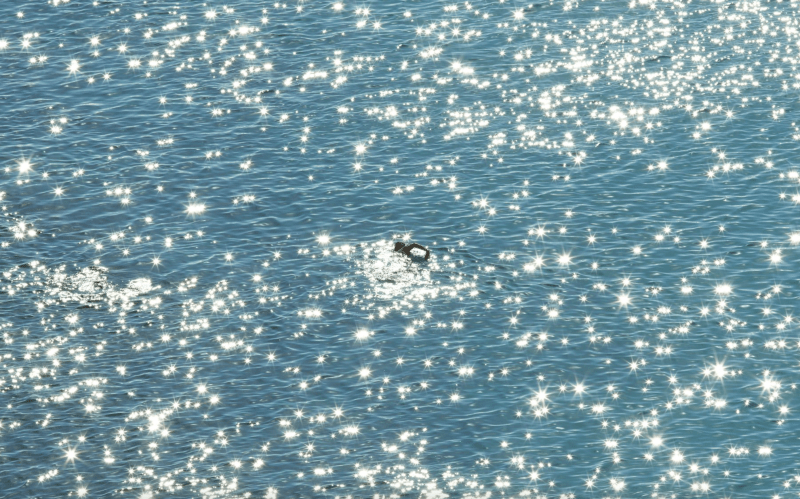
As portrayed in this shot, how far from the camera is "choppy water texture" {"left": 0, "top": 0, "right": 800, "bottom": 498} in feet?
236

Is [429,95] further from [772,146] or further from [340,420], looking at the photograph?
[340,420]

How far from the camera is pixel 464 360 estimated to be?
79312 millimetres

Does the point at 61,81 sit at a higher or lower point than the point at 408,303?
higher

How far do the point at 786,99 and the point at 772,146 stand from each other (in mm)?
8158

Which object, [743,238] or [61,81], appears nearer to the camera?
[743,238]

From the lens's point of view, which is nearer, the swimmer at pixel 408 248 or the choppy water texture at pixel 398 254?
the choppy water texture at pixel 398 254

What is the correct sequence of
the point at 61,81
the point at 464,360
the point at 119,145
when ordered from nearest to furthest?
the point at 464,360 < the point at 119,145 < the point at 61,81

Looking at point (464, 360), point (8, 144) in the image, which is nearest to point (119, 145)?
point (8, 144)

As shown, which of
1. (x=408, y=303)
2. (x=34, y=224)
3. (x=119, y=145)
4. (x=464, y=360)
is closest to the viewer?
(x=464, y=360)

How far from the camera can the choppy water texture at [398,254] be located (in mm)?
72000

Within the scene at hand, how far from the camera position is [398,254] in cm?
8994

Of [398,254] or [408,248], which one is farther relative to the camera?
[398,254]

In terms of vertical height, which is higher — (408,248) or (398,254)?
(408,248)

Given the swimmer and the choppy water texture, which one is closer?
the choppy water texture
